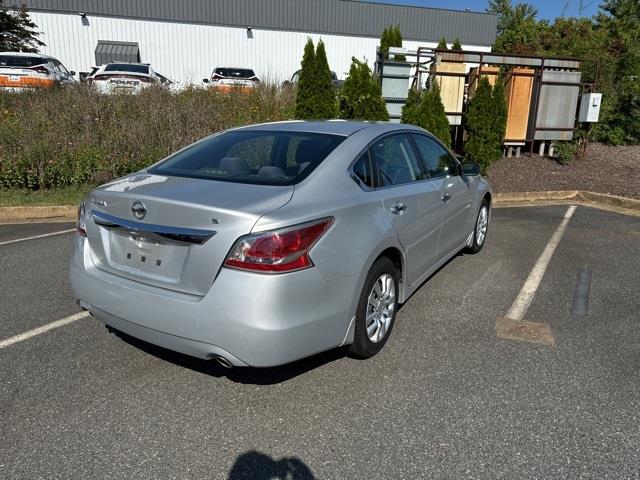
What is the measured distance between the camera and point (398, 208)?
3.54 meters

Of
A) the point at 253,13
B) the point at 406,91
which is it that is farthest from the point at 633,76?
the point at 253,13

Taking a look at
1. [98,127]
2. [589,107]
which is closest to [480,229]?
[98,127]

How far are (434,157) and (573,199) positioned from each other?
21.7 feet

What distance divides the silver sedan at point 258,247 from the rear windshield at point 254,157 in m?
0.01

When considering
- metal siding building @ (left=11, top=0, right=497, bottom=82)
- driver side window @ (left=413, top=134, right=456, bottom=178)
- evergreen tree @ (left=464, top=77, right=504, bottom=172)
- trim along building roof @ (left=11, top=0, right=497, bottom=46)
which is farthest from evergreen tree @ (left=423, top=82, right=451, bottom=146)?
trim along building roof @ (left=11, top=0, right=497, bottom=46)

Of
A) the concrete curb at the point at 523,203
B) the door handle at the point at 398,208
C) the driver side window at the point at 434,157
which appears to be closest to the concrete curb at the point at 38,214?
the concrete curb at the point at 523,203

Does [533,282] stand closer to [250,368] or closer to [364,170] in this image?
[364,170]

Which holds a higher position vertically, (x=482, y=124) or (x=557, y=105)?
(x=557, y=105)

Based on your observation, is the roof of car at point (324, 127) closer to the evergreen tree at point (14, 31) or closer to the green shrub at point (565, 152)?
the green shrub at point (565, 152)

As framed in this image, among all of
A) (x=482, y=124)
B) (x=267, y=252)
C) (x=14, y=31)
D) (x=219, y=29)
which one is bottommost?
(x=267, y=252)

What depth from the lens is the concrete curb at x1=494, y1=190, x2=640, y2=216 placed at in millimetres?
9148

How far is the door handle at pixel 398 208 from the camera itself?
348 cm

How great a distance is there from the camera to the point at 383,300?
11.4ft

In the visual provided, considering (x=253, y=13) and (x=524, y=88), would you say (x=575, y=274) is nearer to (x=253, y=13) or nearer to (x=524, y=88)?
(x=524, y=88)
